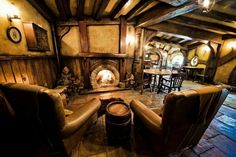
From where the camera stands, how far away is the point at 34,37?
9.05ft

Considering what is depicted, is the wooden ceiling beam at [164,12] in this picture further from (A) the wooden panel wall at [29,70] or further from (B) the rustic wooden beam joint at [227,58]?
(B) the rustic wooden beam joint at [227,58]

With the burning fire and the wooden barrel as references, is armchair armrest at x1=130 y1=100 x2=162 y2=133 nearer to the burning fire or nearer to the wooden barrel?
the wooden barrel

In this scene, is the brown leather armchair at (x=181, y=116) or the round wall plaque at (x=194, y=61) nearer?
the brown leather armchair at (x=181, y=116)

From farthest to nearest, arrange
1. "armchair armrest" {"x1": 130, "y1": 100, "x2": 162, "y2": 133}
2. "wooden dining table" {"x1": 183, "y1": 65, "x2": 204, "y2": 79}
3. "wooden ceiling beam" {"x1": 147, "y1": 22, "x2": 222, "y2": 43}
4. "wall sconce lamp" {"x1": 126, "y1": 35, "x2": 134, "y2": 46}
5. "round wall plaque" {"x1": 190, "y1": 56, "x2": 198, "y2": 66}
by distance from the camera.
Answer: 1. "round wall plaque" {"x1": 190, "y1": 56, "x2": 198, "y2": 66}
2. "wooden dining table" {"x1": 183, "y1": 65, "x2": 204, "y2": 79}
3. "wooden ceiling beam" {"x1": 147, "y1": 22, "x2": 222, "y2": 43}
4. "wall sconce lamp" {"x1": 126, "y1": 35, "x2": 134, "y2": 46}
5. "armchair armrest" {"x1": 130, "y1": 100, "x2": 162, "y2": 133}

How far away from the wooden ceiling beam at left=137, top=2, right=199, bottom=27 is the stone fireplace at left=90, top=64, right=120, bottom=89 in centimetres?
217

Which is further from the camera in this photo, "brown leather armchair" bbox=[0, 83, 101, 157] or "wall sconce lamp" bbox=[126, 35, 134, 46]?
"wall sconce lamp" bbox=[126, 35, 134, 46]

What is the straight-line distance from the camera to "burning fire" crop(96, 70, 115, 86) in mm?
4824

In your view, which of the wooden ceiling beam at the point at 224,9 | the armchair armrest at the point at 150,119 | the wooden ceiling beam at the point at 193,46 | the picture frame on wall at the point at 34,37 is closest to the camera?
the armchair armrest at the point at 150,119

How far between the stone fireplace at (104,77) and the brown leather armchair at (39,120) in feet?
9.01

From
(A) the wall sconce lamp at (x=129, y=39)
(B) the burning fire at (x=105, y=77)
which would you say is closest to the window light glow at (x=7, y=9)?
(B) the burning fire at (x=105, y=77)

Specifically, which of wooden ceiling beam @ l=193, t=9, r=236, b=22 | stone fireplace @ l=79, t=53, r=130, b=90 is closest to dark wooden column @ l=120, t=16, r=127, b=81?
stone fireplace @ l=79, t=53, r=130, b=90

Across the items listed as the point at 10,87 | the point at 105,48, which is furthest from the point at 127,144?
the point at 105,48

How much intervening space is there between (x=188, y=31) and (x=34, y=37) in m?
6.27

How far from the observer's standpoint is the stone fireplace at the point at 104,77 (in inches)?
176
